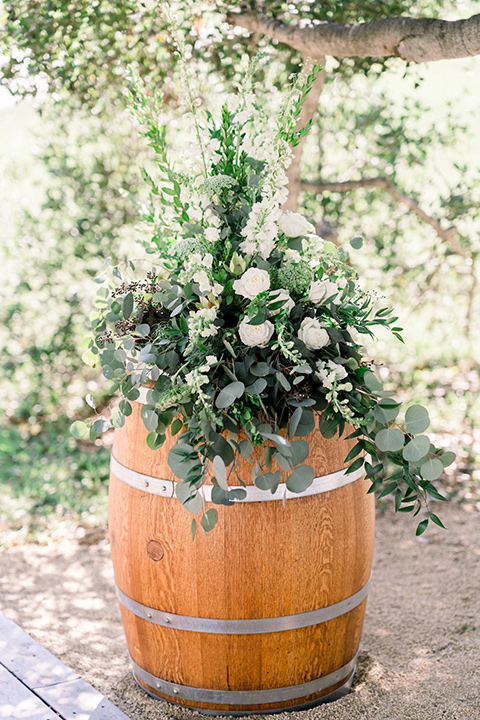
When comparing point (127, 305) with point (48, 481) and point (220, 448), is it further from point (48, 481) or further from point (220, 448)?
point (48, 481)

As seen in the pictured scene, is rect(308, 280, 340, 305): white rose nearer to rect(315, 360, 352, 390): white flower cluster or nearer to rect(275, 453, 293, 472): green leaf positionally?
rect(315, 360, 352, 390): white flower cluster

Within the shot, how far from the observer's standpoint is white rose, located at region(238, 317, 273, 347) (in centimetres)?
177

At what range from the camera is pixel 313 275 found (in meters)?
1.99

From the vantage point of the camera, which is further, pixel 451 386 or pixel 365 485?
pixel 451 386

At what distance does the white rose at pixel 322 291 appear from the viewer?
191 cm

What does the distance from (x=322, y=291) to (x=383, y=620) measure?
178cm

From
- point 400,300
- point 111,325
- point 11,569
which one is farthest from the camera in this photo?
point 400,300

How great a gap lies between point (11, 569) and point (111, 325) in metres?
2.17

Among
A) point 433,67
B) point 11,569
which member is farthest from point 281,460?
point 433,67

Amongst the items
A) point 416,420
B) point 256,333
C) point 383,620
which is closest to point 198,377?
point 256,333

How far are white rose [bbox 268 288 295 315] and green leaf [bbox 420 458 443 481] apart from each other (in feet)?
1.91

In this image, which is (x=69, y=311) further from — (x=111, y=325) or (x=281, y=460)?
(x=281, y=460)

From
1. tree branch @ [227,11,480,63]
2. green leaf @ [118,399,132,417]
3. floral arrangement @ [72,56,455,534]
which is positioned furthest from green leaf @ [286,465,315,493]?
tree branch @ [227,11,480,63]

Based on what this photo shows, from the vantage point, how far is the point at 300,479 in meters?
1.76
